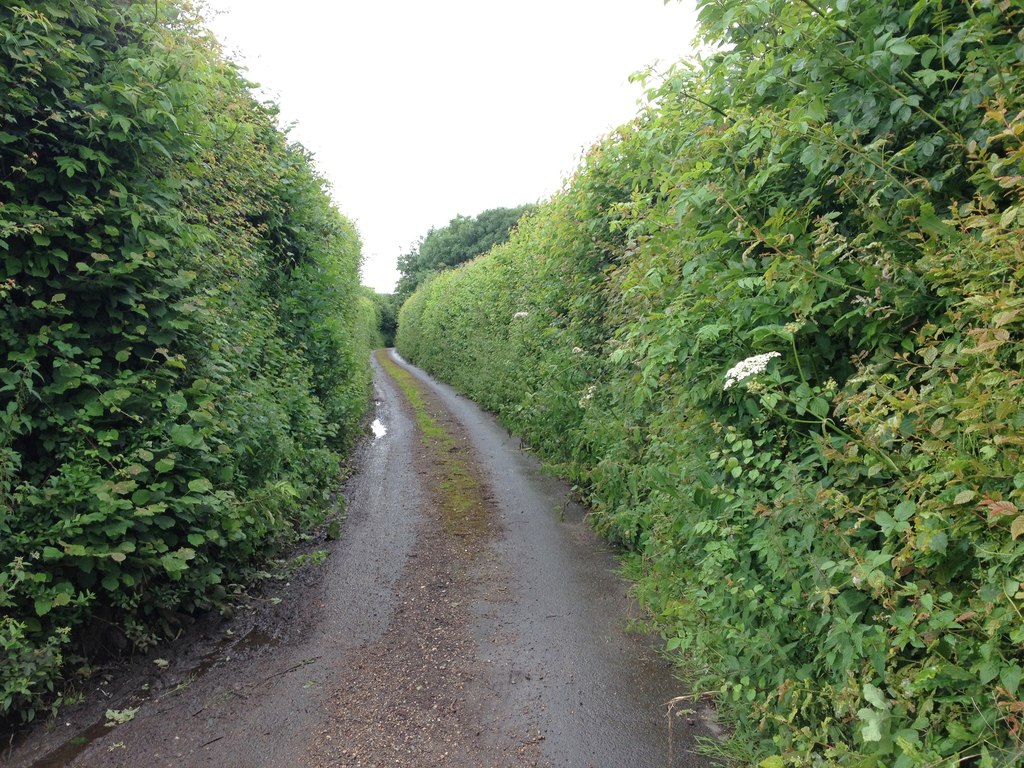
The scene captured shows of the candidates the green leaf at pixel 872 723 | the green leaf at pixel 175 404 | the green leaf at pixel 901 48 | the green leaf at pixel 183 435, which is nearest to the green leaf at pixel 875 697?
the green leaf at pixel 872 723

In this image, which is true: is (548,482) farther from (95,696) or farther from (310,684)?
(95,696)

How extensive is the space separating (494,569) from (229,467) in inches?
95.0

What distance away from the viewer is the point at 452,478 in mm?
8266

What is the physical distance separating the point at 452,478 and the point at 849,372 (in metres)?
6.36

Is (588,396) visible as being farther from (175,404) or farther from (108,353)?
(108,353)

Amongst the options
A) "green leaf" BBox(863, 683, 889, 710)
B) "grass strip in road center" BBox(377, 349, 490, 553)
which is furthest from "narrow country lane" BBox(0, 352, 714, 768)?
"green leaf" BBox(863, 683, 889, 710)

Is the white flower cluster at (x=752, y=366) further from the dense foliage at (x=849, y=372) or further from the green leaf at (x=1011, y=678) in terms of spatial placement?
the green leaf at (x=1011, y=678)

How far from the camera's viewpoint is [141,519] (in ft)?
11.4

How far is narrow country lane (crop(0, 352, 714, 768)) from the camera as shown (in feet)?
9.79

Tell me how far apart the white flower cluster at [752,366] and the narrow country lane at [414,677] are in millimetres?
1912

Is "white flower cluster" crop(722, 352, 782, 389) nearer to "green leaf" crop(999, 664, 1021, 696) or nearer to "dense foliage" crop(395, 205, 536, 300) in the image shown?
"green leaf" crop(999, 664, 1021, 696)

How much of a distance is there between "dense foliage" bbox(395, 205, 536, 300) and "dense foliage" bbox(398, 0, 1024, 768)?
114 ft

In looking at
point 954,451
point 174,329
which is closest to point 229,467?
point 174,329

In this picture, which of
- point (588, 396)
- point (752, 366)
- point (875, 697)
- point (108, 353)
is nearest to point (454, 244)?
point (588, 396)
